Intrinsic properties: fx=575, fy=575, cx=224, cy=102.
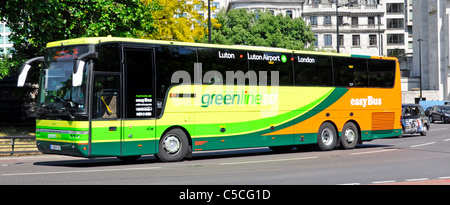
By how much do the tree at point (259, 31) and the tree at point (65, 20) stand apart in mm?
45595

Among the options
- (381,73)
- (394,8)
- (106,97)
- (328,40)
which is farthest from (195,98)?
(394,8)

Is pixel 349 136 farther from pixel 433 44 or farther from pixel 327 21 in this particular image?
pixel 327 21

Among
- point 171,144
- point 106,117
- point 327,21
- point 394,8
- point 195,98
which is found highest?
point 394,8

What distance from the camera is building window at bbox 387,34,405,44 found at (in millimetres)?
109312

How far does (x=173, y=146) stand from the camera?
16312 mm

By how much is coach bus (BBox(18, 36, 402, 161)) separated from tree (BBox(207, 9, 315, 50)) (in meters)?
53.1

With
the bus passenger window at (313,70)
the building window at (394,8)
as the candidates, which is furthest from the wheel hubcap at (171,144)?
the building window at (394,8)

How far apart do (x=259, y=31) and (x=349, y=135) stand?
5618 centimetres

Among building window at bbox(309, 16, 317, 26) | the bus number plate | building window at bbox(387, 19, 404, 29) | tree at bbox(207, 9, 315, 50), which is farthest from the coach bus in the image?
building window at bbox(387, 19, 404, 29)

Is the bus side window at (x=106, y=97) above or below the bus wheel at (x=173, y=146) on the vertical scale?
above

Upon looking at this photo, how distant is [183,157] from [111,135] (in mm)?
2547

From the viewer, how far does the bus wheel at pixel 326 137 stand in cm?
2045

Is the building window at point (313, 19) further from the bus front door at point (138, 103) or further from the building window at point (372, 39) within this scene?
the bus front door at point (138, 103)
